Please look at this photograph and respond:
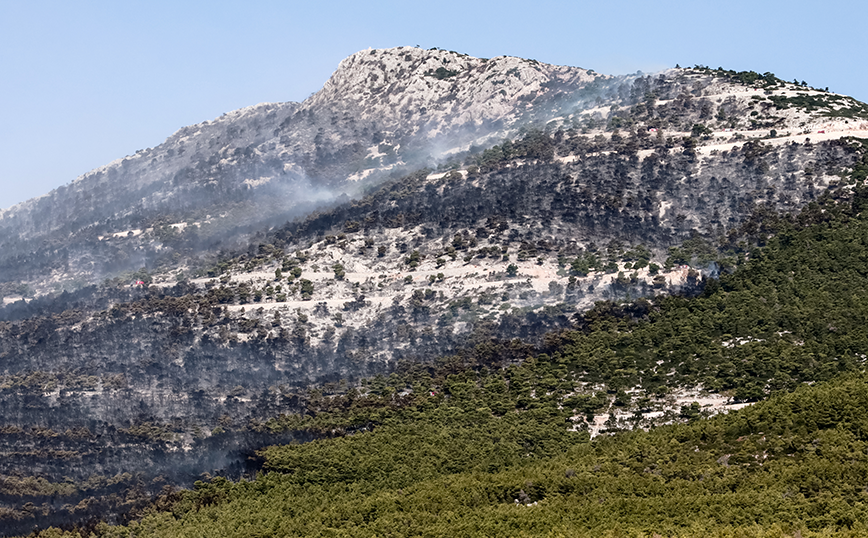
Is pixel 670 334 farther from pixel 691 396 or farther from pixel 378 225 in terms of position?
pixel 378 225

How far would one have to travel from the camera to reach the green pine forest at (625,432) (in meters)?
60.5

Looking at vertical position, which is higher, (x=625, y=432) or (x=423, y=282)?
(x=423, y=282)

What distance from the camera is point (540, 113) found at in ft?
597

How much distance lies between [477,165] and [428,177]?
30.8 feet

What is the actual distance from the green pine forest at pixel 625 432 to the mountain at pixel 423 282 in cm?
124

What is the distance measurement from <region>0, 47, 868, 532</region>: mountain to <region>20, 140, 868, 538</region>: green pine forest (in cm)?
124

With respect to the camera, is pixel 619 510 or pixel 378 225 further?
pixel 378 225

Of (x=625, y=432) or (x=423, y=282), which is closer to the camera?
(x=625, y=432)

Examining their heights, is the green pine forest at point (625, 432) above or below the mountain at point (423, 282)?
below

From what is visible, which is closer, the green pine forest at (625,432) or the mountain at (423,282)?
the green pine forest at (625,432)

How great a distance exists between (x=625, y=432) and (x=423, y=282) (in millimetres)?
51993

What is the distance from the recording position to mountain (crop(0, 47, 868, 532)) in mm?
105000

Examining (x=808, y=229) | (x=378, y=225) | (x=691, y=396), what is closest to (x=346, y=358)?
(x=378, y=225)

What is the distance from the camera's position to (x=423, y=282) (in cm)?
12788
